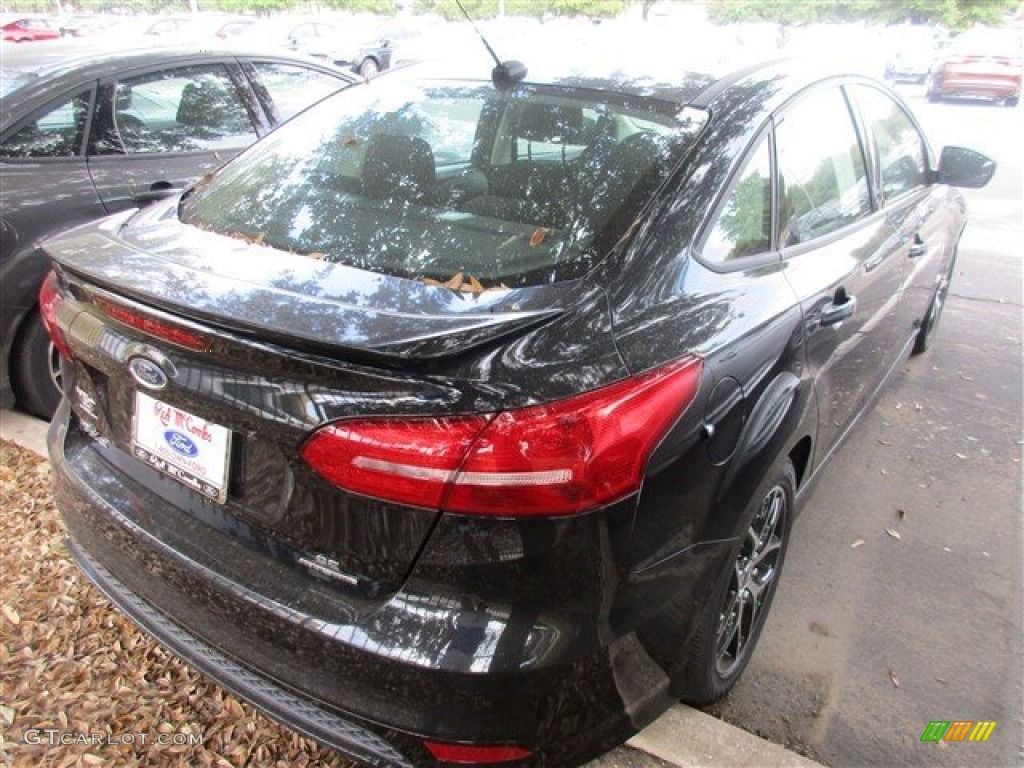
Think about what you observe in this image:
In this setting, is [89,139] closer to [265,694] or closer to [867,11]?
[265,694]

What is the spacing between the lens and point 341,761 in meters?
1.99

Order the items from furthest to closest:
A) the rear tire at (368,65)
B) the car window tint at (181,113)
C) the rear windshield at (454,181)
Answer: the rear tire at (368,65), the car window tint at (181,113), the rear windshield at (454,181)

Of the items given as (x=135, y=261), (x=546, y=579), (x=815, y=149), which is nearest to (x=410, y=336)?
(x=546, y=579)

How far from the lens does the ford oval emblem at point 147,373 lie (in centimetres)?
164

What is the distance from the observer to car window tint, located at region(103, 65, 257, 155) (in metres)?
3.85

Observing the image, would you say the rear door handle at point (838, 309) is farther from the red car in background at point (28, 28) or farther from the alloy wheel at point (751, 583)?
the red car in background at point (28, 28)

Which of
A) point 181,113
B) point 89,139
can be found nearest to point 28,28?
point 181,113

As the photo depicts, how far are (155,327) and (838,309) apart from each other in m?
1.88

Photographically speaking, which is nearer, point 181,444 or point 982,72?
point 181,444

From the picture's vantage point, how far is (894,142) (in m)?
3.36

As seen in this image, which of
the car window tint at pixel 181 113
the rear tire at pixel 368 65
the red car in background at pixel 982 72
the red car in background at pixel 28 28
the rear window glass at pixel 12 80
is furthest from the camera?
the red car in background at pixel 28 28

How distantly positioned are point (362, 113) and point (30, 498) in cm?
195

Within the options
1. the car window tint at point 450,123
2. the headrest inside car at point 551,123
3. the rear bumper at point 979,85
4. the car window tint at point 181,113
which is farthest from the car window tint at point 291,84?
the rear bumper at point 979,85

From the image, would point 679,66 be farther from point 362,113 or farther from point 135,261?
point 135,261
